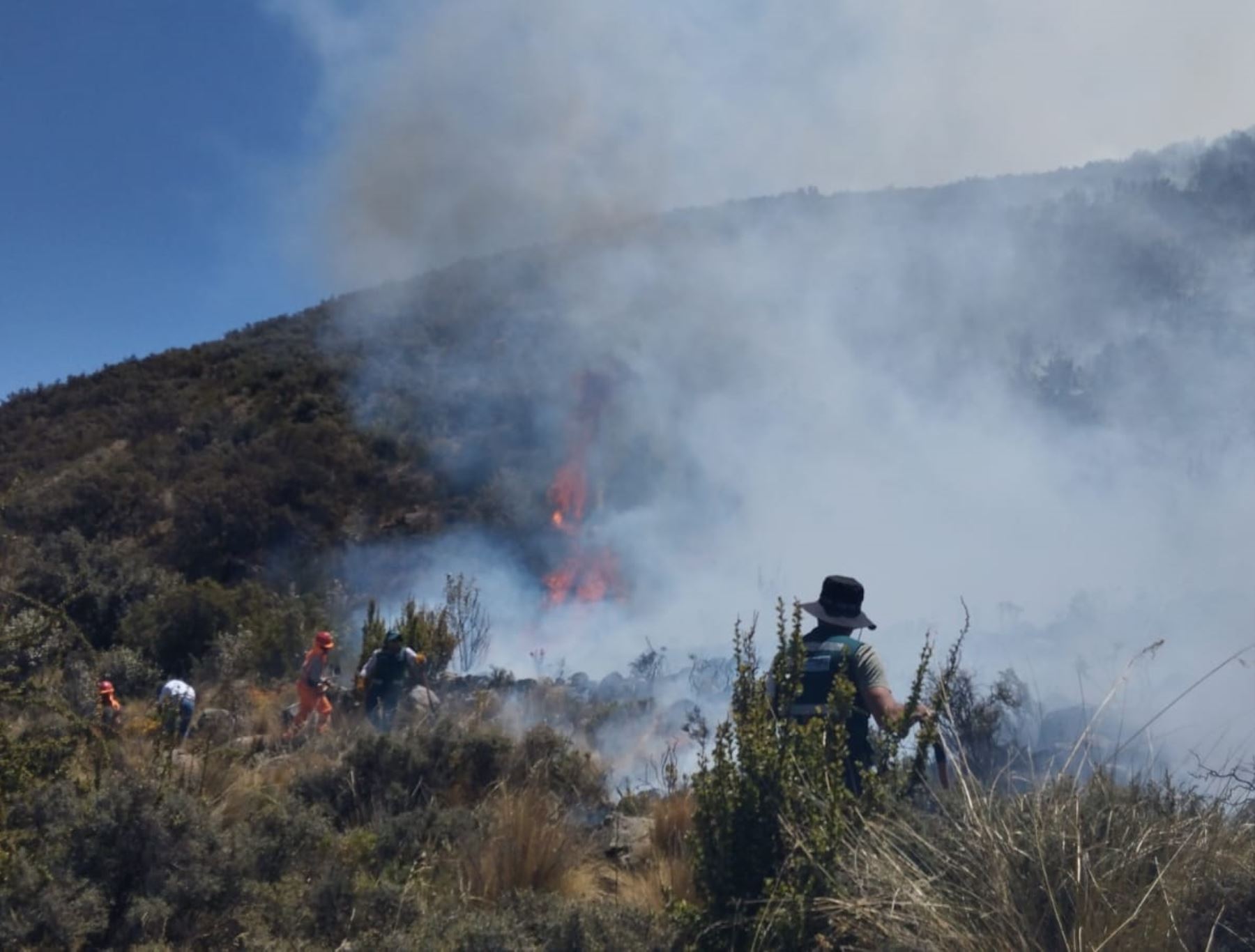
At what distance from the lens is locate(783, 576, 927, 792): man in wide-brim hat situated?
3.70 m

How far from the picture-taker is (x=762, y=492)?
17.9m

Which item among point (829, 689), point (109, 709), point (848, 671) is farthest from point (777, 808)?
point (109, 709)

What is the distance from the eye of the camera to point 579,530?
1834cm

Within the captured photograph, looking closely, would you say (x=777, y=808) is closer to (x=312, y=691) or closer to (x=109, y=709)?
(x=312, y=691)

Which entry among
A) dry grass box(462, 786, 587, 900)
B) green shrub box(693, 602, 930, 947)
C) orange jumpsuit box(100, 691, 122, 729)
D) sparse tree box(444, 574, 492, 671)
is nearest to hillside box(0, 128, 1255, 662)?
sparse tree box(444, 574, 492, 671)

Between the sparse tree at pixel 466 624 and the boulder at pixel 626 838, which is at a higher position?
the sparse tree at pixel 466 624

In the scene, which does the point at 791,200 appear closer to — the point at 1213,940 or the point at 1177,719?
the point at 1177,719

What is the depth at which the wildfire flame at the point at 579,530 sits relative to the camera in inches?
655

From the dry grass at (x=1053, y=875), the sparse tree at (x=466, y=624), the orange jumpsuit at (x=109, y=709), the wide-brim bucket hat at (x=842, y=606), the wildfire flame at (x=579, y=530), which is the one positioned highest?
the wildfire flame at (x=579, y=530)

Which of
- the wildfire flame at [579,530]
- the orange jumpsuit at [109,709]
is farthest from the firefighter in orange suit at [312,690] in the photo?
the wildfire flame at [579,530]

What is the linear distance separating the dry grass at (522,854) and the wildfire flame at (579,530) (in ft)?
38.6

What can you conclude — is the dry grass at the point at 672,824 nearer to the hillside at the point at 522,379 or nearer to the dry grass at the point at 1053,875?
the dry grass at the point at 1053,875

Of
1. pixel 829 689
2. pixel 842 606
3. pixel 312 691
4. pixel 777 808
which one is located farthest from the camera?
pixel 312 691

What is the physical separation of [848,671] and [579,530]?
1462 centimetres
